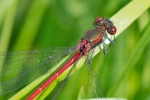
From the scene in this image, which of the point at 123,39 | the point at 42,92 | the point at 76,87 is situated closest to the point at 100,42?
the point at 123,39

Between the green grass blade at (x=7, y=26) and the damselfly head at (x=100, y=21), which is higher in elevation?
the green grass blade at (x=7, y=26)

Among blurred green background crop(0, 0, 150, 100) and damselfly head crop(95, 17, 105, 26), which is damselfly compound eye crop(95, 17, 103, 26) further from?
blurred green background crop(0, 0, 150, 100)

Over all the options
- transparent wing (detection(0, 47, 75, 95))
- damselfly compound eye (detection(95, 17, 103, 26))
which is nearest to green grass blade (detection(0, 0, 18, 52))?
transparent wing (detection(0, 47, 75, 95))

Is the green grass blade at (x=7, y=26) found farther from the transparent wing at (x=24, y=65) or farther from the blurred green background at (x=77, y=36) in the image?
the transparent wing at (x=24, y=65)

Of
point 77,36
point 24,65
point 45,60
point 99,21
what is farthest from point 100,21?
point 24,65

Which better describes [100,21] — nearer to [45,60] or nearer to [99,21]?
[99,21]

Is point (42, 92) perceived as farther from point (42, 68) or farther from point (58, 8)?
point (58, 8)

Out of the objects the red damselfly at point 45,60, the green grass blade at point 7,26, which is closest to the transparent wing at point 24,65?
the red damselfly at point 45,60
